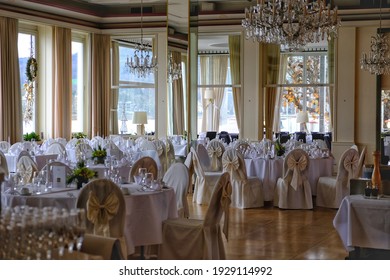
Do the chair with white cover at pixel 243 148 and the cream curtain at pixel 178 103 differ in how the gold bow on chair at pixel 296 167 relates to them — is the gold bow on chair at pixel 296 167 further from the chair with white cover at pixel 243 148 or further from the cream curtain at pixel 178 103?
the cream curtain at pixel 178 103

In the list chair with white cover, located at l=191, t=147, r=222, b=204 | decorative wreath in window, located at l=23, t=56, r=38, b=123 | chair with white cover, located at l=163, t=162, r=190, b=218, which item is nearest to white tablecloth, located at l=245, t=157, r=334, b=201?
chair with white cover, located at l=191, t=147, r=222, b=204

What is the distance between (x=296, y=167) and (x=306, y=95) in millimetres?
9104

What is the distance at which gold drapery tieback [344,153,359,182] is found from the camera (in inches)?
397

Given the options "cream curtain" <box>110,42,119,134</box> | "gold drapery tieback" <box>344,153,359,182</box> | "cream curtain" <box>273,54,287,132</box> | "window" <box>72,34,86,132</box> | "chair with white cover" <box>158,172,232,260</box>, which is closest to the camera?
"chair with white cover" <box>158,172,232,260</box>

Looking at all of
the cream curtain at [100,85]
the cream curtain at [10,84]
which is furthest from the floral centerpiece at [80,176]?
the cream curtain at [100,85]

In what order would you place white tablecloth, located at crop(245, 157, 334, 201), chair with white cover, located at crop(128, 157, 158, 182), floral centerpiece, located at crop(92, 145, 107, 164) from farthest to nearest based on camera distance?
white tablecloth, located at crop(245, 157, 334, 201), floral centerpiece, located at crop(92, 145, 107, 164), chair with white cover, located at crop(128, 157, 158, 182)

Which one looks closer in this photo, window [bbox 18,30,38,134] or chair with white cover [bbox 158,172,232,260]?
chair with white cover [bbox 158,172,232,260]

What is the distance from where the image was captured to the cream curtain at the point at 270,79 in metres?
16.4

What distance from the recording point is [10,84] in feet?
43.2

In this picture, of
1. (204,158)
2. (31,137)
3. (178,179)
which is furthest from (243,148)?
(31,137)

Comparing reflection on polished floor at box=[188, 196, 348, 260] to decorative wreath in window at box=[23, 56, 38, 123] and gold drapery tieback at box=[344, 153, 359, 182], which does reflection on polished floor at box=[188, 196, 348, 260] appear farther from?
decorative wreath in window at box=[23, 56, 38, 123]

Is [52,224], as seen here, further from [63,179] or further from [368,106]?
[368,106]

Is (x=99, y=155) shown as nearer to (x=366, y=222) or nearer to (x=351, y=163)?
(x=351, y=163)

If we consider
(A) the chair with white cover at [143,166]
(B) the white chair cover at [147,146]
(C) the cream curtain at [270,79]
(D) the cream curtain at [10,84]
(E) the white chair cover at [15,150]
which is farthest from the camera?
(C) the cream curtain at [270,79]
